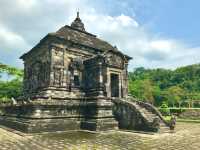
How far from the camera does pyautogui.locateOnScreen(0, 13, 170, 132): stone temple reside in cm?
1432

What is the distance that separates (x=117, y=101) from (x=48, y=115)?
18.2 feet

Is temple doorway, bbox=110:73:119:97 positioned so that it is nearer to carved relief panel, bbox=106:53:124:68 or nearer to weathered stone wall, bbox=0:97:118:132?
carved relief panel, bbox=106:53:124:68

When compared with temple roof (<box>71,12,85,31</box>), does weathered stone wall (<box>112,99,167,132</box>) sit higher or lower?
lower

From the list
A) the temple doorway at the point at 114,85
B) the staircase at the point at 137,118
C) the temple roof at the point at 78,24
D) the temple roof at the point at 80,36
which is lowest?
the staircase at the point at 137,118

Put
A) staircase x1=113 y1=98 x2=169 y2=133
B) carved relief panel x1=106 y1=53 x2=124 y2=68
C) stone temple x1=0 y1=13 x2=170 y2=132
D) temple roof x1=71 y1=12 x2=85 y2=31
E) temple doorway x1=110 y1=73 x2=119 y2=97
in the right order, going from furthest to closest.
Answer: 1. temple roof x1=71 y1=12 x2=85 y2=31
2. temple doorway x1=110 y1=73 x2=119 y2=97
3. carved relief panel x1=106 y1=53 x2=124 y2=68
4. stone temple x1=0 y1=13 x2=170 y2=132
5. staircase x1=113 y1=98 x2=169 y2=133

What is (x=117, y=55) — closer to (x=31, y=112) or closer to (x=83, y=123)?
(x=83, y=123)

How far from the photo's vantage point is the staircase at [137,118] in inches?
546

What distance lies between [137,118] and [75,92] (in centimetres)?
618

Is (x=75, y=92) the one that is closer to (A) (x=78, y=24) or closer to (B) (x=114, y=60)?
(B) (x=114, y=60)

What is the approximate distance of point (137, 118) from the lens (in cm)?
1475

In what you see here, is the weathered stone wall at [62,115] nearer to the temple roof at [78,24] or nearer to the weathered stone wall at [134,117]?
the weathered stone wall at [134,117]

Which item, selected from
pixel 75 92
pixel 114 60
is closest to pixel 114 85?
pixel 114 60

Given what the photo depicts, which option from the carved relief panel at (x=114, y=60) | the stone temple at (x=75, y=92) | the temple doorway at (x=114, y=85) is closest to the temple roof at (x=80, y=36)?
the stone temple at (x=75, y=92)

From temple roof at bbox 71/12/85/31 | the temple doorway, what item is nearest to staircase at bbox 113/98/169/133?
the temple doorway
